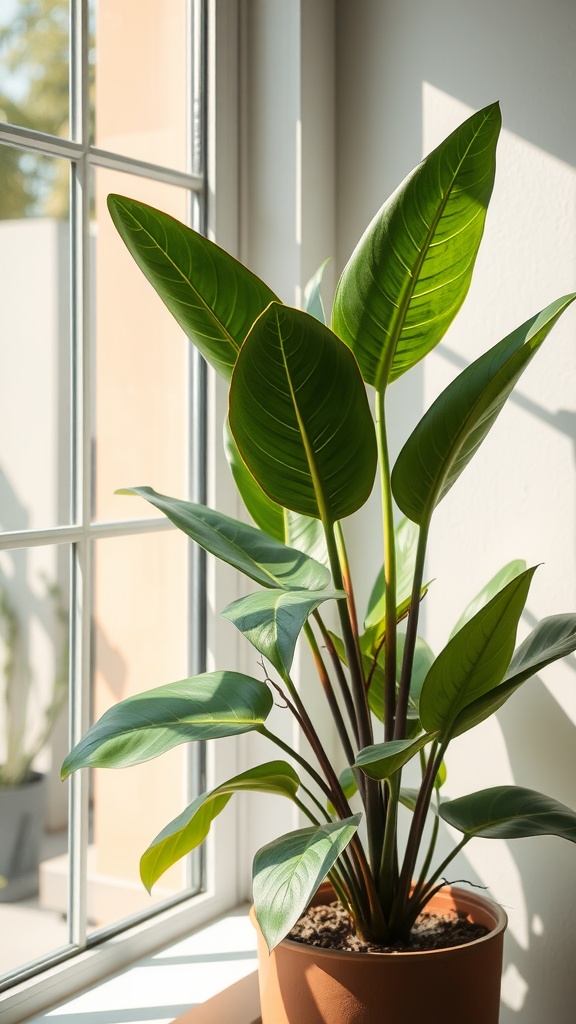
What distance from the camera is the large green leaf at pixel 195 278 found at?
36.6 inches

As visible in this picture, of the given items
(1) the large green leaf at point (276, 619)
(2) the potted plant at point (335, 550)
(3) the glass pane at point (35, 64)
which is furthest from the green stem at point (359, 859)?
(3) the glass pane at point (35, 64)

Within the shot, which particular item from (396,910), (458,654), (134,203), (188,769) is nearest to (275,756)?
(188,769)

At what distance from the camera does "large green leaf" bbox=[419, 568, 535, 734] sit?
92 centimetres

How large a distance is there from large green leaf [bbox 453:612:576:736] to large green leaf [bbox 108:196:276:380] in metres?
0.44

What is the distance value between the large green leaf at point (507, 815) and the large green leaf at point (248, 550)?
0.34 meters

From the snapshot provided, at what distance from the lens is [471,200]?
906 mm

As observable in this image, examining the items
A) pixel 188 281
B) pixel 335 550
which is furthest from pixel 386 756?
pixel 188 281

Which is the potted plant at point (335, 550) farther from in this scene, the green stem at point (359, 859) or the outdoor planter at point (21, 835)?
the outdoor planter at point (21, 835)

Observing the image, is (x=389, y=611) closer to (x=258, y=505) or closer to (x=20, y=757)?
(x=258, y=505)

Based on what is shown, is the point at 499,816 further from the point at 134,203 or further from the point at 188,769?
the point at 134,203

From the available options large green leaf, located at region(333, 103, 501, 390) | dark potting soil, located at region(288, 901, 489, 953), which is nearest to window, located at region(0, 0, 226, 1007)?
dark potting soil, located at region(288, 901, 489, 953)

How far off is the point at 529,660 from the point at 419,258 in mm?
430

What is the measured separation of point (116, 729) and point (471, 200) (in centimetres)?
60

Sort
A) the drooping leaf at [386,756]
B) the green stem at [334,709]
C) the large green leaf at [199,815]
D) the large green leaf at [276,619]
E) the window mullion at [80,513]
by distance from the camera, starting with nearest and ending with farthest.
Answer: the large green leaf at [276,619], the drooping leaf at [386,756], the large green leaf at [199,815], the green stem at [334,709], the window mullion at [80,513]
